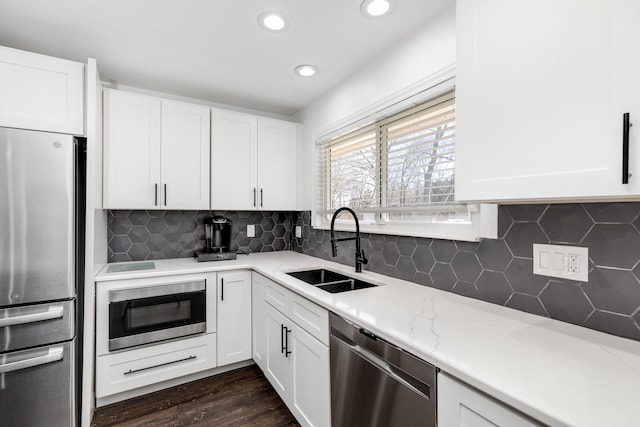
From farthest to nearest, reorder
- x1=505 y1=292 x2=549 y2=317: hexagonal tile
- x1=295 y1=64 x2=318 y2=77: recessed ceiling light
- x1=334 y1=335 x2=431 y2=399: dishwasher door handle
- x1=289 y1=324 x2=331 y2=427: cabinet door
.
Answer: x1=295 y1=64 x2=318 y2=77: recessed ceiling light
x1=289 y1=324 x2=331 y2=427: cabinet door
x1=505 y1=292 x2=549 y2=317: hexagonal tile
x1=334 y1=335 x2=431 y2=399: dishwasher door handle

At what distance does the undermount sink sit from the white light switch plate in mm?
903

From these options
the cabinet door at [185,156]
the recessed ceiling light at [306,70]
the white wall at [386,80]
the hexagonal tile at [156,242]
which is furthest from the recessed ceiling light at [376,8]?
the hexagonal tile at [156,242]

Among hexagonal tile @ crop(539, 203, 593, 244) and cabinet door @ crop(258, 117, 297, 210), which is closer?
hexagonal tile @ crop(539, 203, 593, 244)

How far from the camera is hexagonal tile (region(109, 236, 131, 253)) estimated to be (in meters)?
2.54

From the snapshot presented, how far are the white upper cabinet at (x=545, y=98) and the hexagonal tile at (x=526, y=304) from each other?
55 cm

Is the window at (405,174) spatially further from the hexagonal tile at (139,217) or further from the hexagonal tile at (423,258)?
the hexagonal tile at (139,217)

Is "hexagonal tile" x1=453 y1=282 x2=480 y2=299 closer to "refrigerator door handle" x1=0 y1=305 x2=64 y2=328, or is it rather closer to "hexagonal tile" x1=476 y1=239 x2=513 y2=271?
"hexagonal tile" x1=476 y1=239 x2=513 y2=271

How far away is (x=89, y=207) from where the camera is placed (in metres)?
1.86

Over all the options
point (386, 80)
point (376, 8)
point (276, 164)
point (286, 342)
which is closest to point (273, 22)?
point (376, 8)

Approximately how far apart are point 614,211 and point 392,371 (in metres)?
0.95

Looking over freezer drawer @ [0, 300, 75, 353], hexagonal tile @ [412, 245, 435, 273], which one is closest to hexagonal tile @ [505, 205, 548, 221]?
hexagonal tile @ [412, 245, 435, 273]

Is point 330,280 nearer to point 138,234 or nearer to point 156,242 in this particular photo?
point 156,242

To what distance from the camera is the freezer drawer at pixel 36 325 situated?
1.57 m

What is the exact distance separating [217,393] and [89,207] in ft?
5.02
